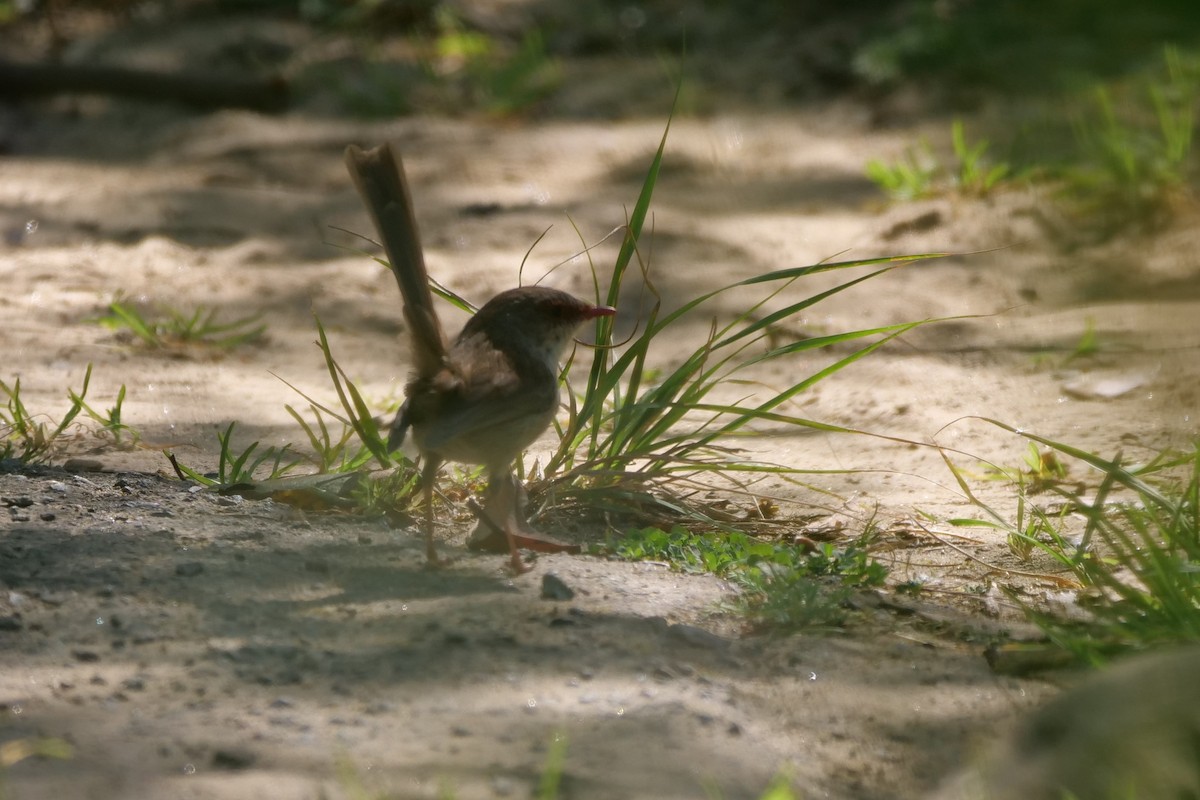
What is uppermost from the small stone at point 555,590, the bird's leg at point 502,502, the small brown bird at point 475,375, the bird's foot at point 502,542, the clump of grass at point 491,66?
the clump of grass at point 491,66

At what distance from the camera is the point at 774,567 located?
337cm

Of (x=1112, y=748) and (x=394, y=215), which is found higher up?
(x=394, y=215)

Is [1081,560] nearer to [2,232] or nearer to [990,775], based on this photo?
[990,775]

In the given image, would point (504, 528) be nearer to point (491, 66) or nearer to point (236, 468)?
point (236, 468)

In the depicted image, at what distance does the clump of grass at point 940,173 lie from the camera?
21.2 ft

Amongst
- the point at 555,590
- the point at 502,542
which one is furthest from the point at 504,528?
the point at 555,590

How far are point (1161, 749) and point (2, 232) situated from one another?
587 centimetres

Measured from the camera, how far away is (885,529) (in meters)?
3.88

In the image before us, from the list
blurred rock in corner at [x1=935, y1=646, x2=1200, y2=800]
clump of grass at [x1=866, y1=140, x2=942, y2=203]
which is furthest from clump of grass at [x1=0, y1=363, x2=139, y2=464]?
clump of grass at [x1=866, y1=140, x2=942, y2=203]

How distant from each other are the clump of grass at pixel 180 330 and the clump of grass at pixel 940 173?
130 inches

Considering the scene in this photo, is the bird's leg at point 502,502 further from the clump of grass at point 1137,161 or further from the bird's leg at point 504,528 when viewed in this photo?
the clump of grass at point 1137,161

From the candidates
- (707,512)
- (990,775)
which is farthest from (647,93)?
(990,775)

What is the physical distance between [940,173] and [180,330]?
12.7 ft

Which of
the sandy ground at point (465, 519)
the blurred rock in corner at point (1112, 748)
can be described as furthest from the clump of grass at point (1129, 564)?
the blurred rock in corner at point (1112, 748)
